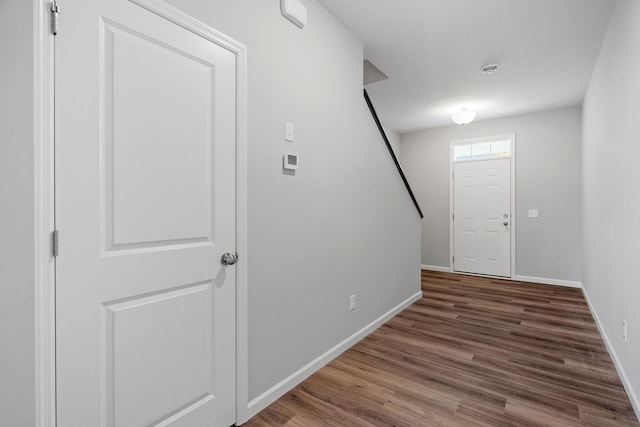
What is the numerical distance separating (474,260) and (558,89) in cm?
283

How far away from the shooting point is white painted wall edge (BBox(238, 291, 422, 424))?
72.1 inches

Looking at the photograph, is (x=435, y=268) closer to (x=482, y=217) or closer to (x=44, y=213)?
(x=482, y=217)

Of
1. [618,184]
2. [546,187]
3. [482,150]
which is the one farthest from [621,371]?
[482,150]

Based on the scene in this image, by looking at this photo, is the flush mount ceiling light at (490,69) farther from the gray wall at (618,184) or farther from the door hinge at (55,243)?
the door hinge at (55,243)

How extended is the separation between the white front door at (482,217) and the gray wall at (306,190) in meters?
3.10

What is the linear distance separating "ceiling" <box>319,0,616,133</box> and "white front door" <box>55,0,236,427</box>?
1499 mm

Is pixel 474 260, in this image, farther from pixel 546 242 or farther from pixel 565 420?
pixel 565 420

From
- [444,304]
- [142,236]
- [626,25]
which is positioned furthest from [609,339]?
[142,236]

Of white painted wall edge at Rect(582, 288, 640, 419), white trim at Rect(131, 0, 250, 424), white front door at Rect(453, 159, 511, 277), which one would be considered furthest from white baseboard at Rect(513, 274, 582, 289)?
white trim at Rect(131, 0, 250, 424)

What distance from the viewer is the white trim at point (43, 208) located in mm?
1031

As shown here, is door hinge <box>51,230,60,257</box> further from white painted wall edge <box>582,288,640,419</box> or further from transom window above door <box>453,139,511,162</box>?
transom window above door <box>453,139,511,162</box>

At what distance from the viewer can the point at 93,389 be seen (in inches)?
46.4

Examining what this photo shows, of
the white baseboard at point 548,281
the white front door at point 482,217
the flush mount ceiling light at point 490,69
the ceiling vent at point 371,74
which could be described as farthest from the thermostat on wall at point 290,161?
the white baseboard at point 548,281

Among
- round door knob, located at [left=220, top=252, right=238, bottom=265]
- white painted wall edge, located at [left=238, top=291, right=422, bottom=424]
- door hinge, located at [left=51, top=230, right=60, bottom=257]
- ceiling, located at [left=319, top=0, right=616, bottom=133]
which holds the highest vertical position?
ceiling, located at [left=319, top=0, right=616, bottom=133]
